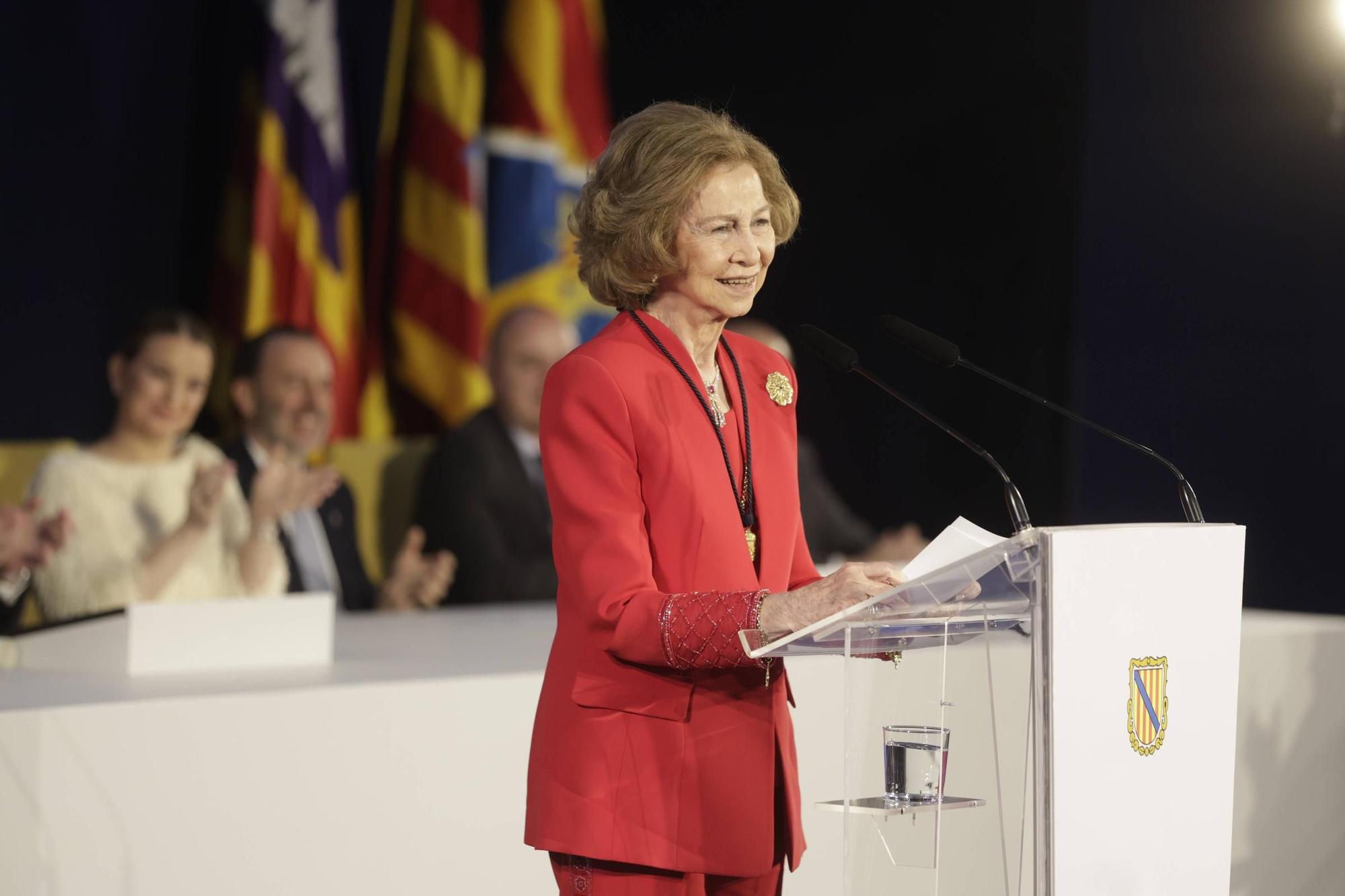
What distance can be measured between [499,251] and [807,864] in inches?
115

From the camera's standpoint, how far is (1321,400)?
459cm

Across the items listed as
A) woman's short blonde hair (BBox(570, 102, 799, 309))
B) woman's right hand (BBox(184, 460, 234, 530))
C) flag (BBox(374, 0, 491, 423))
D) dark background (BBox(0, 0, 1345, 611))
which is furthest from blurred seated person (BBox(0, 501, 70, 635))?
woman's short blonde hair (BBox(570, 102, 799, 309))

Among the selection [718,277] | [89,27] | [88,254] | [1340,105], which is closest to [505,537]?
[88,254]

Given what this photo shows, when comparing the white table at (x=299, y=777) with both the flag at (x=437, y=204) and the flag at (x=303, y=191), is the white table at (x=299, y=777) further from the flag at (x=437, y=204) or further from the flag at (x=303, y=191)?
the flag at (x=437, y=204)

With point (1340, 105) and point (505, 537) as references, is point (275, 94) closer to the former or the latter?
point (505, 537)

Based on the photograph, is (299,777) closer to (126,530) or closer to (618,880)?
(618,880)

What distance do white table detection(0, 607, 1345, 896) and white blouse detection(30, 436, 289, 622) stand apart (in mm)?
924

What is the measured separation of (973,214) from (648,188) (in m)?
4.60

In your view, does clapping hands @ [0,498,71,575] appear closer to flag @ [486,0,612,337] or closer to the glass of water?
flag @ [486,0,612,337]

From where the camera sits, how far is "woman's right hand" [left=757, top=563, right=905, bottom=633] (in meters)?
1.34

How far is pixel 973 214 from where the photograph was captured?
19.6 feet

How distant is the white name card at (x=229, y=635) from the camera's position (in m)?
2.66

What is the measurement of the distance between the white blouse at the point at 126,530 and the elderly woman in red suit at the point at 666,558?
95.5 inches

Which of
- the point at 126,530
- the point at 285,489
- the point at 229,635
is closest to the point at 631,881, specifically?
the point at 229,635
